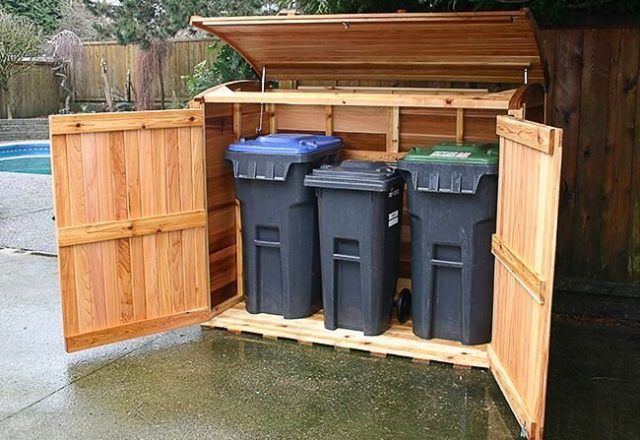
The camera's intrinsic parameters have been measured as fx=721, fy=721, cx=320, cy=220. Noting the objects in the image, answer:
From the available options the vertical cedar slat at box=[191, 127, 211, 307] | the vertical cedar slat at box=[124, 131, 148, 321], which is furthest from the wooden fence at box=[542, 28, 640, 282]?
the vertical cedar slat at box=[124, 131, 148, 321]

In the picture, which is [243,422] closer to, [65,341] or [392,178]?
[65,341]

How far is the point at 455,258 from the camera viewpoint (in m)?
4.16

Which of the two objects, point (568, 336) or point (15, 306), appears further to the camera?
point (15, 306)

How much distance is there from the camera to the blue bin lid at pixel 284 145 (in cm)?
447

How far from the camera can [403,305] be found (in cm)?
466

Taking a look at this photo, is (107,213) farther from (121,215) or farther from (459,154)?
(459,154)

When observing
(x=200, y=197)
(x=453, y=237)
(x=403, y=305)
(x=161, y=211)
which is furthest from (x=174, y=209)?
(x=453, y=237)

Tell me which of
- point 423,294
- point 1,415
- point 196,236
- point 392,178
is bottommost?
point 1,415

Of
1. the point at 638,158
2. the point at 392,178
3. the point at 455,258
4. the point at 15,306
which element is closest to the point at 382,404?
the point at 455,258

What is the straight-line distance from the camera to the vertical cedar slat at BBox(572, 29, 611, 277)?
4.67 metres

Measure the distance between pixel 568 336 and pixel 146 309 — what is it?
8.67 feet

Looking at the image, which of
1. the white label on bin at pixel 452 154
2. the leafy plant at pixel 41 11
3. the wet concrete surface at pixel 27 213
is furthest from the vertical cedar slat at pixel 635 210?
the leafy plant at pixel 41 11

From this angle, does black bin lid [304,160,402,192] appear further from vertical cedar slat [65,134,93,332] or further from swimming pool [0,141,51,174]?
swimming pool [0,141,51,174]

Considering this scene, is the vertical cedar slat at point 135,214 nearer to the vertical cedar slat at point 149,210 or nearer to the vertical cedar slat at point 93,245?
the vertical cedar slat at point 149,210
